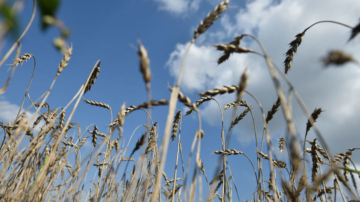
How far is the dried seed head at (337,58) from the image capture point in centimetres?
101

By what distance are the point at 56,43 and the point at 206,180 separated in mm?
3054

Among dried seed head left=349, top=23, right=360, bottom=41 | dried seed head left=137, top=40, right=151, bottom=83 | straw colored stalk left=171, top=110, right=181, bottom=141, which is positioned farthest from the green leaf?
straw colored stalk left=171, top=110, right=181, bottom=141

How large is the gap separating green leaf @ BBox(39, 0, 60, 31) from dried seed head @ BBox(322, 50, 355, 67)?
1034mm

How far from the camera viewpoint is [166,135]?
48.3 inches

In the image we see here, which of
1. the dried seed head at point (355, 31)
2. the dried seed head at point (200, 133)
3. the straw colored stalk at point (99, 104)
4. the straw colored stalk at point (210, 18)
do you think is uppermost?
the straw colored stalk at point (99, 104)

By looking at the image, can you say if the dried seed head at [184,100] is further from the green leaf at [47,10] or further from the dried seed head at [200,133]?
the green leaf at [47,10]

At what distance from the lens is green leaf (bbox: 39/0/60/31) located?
41 centimetres

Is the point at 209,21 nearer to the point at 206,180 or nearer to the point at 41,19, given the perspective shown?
the point at 41,19

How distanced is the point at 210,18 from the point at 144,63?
0.57 m

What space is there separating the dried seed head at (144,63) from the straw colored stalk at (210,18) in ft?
1.17

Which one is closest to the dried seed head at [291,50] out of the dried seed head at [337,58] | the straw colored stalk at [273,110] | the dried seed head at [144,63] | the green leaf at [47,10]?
the straw colored stalk at [273,110]

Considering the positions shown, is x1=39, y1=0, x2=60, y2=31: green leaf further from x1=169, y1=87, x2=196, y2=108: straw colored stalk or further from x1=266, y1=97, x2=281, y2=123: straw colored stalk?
x1=266, y1=97, x2=281, y2=123: straw colored stalk

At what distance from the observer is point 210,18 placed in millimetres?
1511

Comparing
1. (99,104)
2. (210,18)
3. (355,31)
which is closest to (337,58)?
(355,31)
